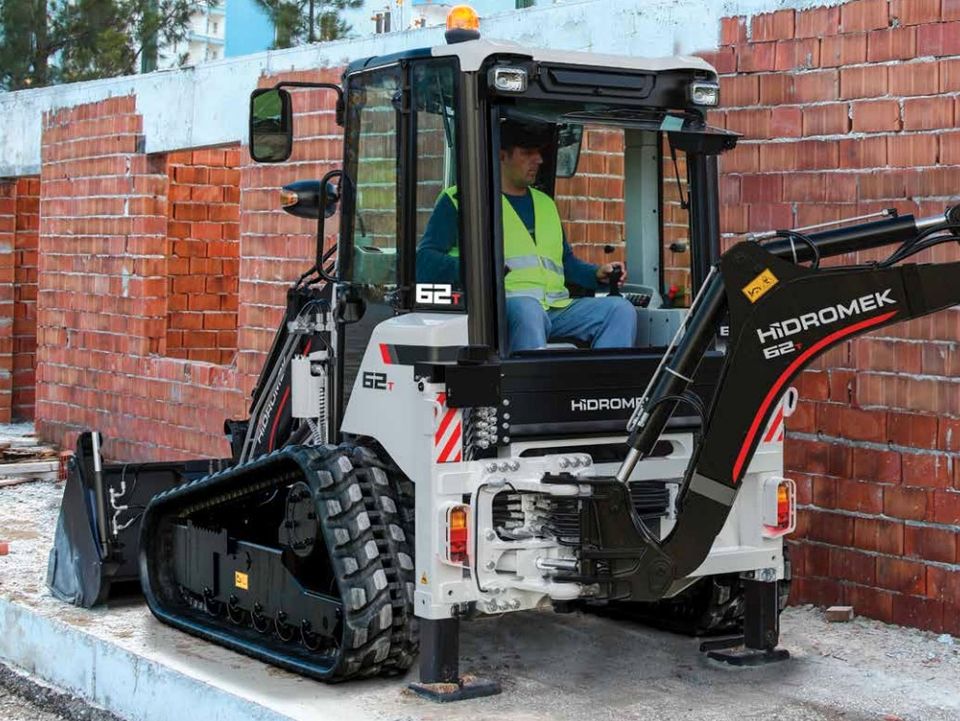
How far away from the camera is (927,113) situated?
27.0 feet

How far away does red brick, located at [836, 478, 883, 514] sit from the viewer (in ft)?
27.9

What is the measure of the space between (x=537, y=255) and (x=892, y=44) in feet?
7.60

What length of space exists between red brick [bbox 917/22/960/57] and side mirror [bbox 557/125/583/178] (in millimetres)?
1914

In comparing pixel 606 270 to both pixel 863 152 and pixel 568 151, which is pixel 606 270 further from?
pixel 863 152

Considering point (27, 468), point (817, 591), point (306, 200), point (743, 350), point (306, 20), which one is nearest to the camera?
point (743, 350)

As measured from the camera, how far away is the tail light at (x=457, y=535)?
22.2ft

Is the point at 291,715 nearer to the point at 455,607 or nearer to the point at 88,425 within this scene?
the point at 455,607

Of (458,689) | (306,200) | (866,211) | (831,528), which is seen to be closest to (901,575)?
(831,528)

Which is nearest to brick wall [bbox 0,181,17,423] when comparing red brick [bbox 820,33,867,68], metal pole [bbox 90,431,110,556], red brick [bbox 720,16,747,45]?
metal pole [bbox 90,431,110,556]

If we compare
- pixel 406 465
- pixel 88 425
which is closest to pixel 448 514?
pixel 406 465

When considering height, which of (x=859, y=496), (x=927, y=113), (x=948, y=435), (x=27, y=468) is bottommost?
(x=27, y=468)

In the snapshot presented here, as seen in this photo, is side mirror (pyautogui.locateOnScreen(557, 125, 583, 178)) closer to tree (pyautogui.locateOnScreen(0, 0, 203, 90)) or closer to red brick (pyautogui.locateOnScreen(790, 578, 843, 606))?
red brick (pyautogui.locateOnScreen(790, 578, 843, 606))

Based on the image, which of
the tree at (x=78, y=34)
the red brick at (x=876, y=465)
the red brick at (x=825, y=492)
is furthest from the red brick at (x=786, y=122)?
the tree at (x=78, y=34)

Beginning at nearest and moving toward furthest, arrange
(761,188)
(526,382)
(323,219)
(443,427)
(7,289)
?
(443,427) → (526,382) → (323,219) → (761,188) → (7,289)
